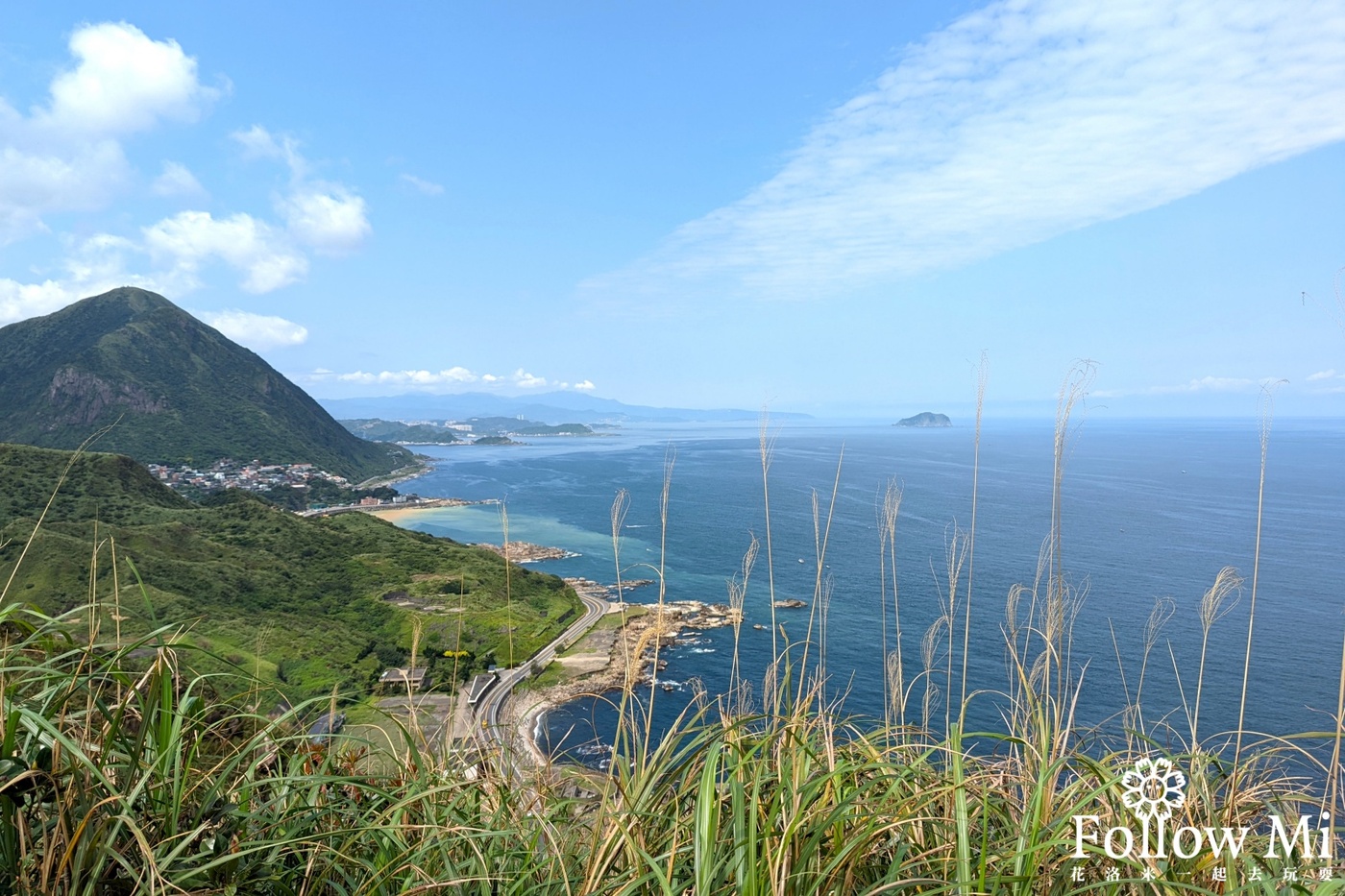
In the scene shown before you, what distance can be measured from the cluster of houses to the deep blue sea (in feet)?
48.7

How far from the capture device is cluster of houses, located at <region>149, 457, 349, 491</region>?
6197cm

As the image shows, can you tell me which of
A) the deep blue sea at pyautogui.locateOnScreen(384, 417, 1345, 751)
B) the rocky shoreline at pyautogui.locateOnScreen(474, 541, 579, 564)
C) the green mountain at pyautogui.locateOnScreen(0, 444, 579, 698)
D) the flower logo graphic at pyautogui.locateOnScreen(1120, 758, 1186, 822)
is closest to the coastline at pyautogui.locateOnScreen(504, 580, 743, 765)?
the deep blue sea at pyautogui.locateOnScreen(384, 417, 1345, 751)

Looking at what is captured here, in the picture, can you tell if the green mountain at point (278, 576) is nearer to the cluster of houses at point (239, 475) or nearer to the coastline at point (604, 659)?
the coastline at point (604, 659)

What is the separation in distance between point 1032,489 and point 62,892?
67912 millimetres

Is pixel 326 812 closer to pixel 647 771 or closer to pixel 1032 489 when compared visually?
pixel 647 771

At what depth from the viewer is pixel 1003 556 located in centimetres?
3638

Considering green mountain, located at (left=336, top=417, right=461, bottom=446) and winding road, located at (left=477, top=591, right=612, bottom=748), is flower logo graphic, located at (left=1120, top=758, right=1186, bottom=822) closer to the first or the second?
winding road, located at (left=477, top=591, right=612, bottom=748)

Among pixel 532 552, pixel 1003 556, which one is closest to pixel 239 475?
pixel 532 552

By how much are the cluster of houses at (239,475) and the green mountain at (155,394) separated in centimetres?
242

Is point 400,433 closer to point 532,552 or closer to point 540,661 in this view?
point 532,552

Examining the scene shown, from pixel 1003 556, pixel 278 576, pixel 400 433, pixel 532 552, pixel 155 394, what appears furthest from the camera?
→ pixel 400 433

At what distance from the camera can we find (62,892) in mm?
1422

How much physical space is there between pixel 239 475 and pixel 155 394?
82.6 ft

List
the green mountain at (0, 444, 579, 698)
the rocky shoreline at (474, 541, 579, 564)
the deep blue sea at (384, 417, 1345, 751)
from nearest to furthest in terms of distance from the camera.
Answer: the deep blue sea at (384, 417, 1345, 751) → the green mountain at (0, 444, 579, 698) → the rocky shoreline at (474, 541, 579, 564)
